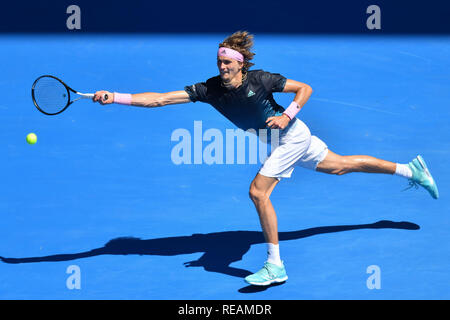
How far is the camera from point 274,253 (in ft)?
22.6

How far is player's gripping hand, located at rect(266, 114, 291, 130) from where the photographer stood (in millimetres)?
6695

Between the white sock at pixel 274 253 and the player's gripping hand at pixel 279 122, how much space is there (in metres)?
1.01

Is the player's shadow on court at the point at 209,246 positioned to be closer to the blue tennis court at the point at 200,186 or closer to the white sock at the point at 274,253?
the blue tennis court at the point at 200,186

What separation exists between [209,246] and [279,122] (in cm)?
154

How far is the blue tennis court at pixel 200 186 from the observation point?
7.03m

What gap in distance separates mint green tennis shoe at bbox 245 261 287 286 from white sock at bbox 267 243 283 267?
3cm

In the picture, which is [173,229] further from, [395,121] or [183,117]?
[395,121]

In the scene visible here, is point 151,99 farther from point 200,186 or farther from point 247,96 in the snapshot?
point 200,186

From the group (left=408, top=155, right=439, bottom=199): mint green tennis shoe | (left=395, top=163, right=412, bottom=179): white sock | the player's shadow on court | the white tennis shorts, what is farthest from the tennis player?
(left=408, top=155, right=439, bottom=199): mint green tennis shoe

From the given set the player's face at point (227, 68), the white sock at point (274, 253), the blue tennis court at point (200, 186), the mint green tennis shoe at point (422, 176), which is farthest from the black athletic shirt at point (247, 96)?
the mint green tennis shoe at point (422, 176)

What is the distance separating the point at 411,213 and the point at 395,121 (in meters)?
2.03

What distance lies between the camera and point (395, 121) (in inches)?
388

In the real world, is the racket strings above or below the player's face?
below

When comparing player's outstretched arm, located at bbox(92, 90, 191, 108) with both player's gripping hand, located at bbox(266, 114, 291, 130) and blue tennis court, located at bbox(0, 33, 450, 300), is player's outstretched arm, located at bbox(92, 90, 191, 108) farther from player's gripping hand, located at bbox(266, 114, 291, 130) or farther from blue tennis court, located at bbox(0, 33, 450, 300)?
blue tennis court, located at bbox(0, 33, 450, 300)
